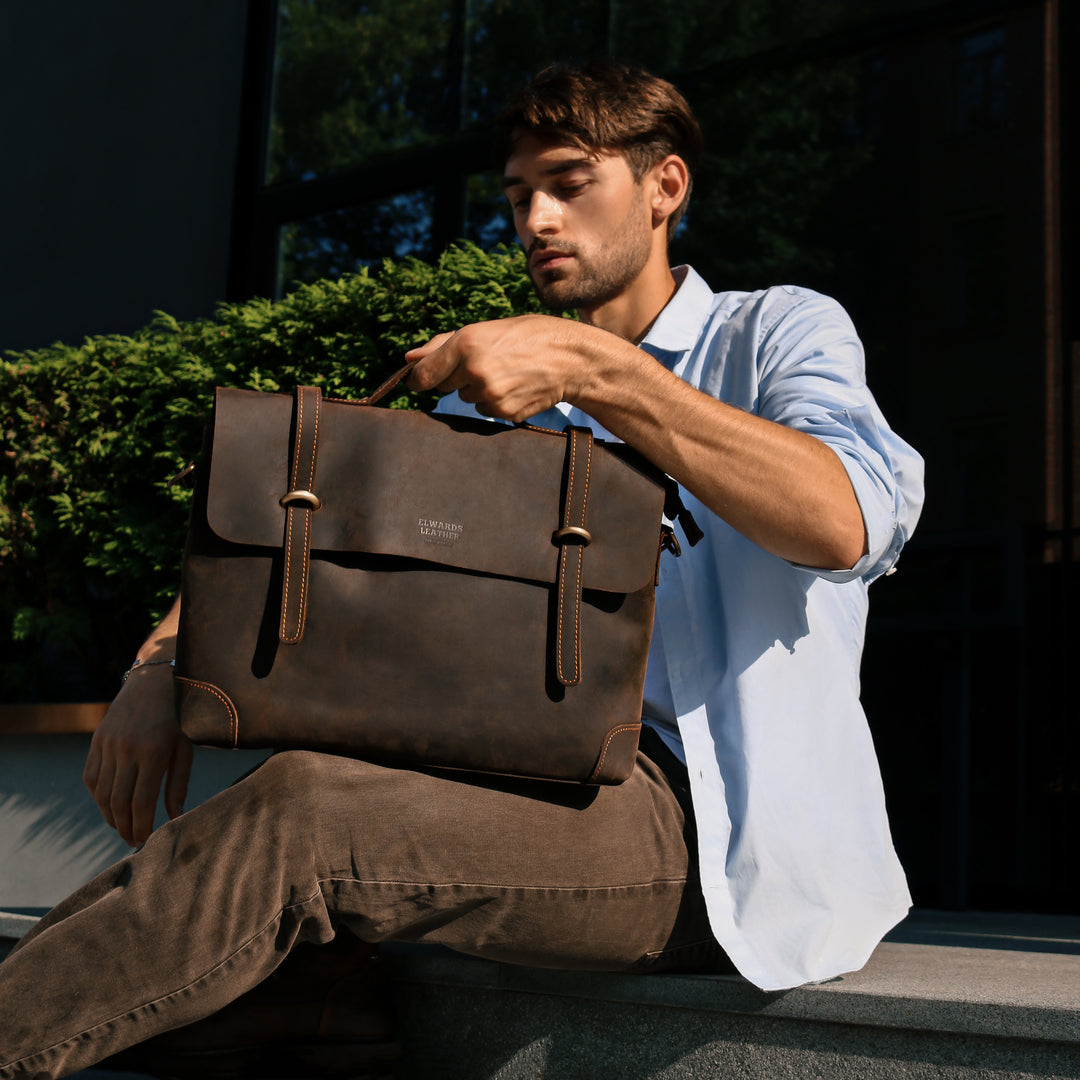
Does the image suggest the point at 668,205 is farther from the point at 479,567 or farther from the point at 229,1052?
the point at 229,1052

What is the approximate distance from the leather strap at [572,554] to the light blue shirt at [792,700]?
309mm

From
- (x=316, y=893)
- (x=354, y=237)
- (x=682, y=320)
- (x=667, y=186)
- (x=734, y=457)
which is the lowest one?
(x=316, y=893)

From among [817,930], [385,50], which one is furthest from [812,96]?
[817,930]

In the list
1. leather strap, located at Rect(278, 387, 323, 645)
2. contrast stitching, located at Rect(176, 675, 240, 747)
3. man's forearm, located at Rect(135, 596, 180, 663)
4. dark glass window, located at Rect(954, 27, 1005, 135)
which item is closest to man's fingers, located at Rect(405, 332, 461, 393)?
leather strap, located at Rect(278, 387, 323, 645)

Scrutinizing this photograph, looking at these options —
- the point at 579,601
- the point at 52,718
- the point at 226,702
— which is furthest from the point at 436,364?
the point at 52,718

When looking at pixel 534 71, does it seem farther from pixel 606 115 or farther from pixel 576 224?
pixel 576 224

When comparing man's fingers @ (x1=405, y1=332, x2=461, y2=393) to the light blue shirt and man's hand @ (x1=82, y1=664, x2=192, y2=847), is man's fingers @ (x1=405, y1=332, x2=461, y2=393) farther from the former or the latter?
man's hand @ (x1=82, y1=664, x2=192, y2=847)

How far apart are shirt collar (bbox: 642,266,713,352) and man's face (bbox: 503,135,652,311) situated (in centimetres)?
14

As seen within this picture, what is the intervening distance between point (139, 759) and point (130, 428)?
7.83ft

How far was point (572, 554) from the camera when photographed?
5.40 ft

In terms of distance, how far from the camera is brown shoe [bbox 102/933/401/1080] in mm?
1806

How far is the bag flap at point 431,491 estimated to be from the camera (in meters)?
1.59

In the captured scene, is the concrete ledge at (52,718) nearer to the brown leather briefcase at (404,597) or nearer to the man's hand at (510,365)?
the brown leather briefcase at (404,597)

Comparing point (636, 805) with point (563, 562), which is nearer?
point (563, 562)
